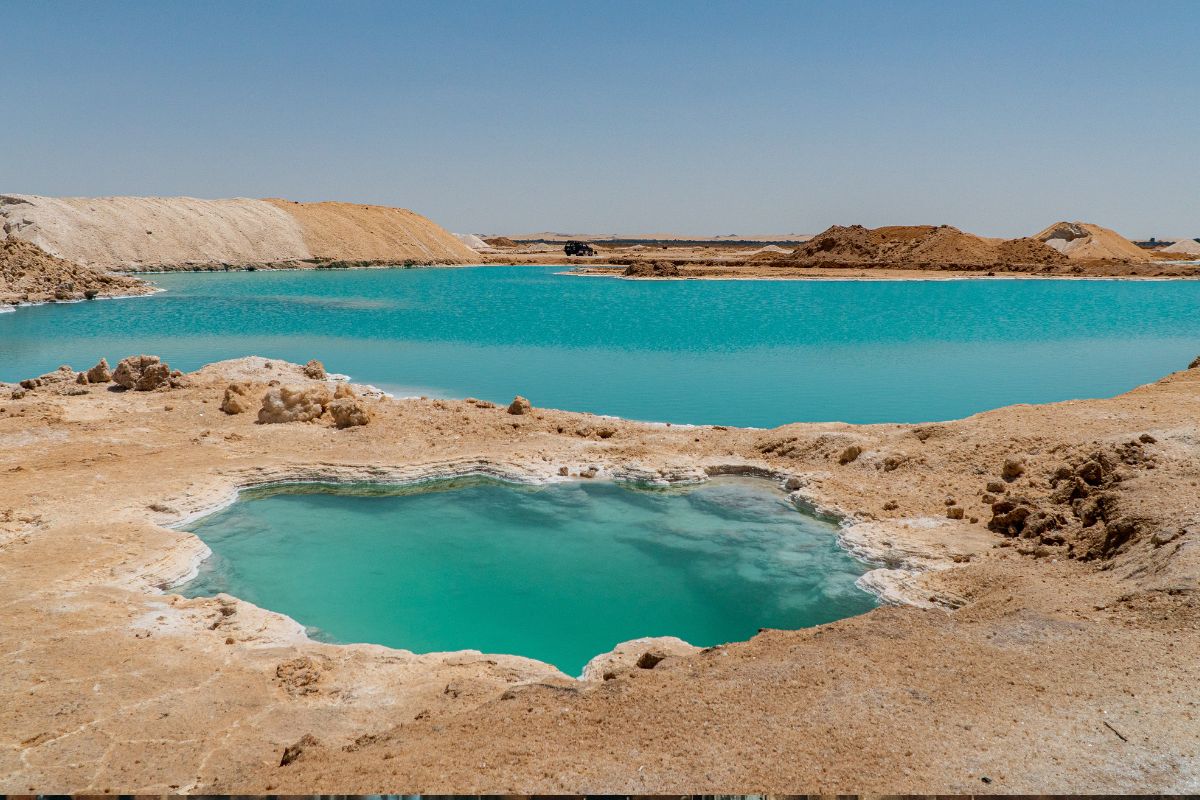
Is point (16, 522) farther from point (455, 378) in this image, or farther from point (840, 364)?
point (840, 364)

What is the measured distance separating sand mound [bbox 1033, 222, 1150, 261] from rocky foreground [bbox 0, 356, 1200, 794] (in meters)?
79.1

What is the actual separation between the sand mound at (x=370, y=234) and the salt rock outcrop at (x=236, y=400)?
236ft

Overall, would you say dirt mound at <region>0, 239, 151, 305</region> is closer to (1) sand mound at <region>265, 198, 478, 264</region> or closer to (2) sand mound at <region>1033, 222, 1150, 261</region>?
(1) sand mound at <region>265, 198, 478, 264</region>

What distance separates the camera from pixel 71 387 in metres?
19.2

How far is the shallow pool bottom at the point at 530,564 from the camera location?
9.41m

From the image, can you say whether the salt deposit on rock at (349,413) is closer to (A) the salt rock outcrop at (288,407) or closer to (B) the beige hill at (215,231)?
(A) the salt rock outcrop at (288,407)

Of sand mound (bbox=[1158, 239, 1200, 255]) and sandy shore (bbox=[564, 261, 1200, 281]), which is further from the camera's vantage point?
sand mound (bbox=[1158, 239, 1200, 255])

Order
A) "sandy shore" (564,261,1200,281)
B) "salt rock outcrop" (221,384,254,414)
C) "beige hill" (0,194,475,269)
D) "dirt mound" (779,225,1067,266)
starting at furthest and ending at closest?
1. "dirt mound" (779,225,1067,266)
2. "sandy shore" (564,261,1200,281)
3. "beige hill" (0,194,475,269)
4. "salt rock outcrop" (221,384,254,414)

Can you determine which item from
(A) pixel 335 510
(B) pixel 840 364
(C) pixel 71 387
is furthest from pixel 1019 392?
(C) pixel 71 387

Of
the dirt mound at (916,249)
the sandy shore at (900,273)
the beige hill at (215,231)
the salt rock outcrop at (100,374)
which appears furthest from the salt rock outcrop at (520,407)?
the dirt mound at (916,249)

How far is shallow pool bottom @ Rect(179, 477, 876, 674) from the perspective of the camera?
941cm

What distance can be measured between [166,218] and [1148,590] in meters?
84.8

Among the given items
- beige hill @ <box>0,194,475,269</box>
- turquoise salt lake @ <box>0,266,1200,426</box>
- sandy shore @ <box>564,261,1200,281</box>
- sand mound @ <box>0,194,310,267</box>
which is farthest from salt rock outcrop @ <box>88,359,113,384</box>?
beige hill @ <box>0,194,475,269</box>

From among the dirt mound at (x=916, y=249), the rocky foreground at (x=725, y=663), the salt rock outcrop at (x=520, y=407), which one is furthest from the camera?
the dirt mound at (x=916, y=249)
